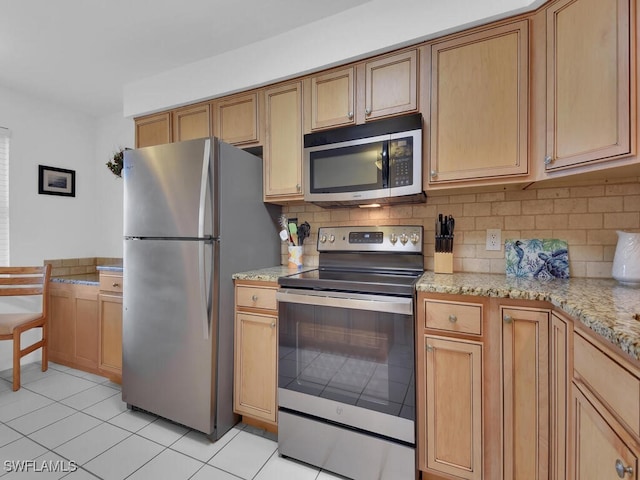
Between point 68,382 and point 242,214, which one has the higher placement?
point 242,214

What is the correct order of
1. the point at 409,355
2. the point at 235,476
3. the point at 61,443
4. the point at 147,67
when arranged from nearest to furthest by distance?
1. the point at 409,355
2. the point at 235,476
3. the point at 61,443
4. the point at 147,67

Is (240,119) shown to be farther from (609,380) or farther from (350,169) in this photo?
(609,380)

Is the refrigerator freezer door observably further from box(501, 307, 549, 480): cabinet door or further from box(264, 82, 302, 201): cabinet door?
box(501, 307, 549, 480): cabinet door

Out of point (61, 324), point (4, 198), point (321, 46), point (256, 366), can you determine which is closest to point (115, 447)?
point (256, 366)

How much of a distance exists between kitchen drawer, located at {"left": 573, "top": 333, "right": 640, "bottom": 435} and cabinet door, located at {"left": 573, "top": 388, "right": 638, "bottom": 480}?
54 millimetres

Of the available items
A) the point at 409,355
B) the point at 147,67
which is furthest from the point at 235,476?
the point at 147,67

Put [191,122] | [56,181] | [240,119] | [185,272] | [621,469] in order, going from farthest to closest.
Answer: [56,181] → [191,122] → [240,119] → [185,272] → [621,469]

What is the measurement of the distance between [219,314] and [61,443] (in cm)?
113

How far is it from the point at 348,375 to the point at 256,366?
0.59 m

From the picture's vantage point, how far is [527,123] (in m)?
1.46

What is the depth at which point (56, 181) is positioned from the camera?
305 centimetres

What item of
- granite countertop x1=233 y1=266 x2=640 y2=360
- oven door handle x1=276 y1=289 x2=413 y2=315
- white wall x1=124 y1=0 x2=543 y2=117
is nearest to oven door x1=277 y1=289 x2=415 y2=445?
oven door handle x1=276 y1=289 x2=413 y2=315

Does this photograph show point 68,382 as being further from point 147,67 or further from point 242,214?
point 147,67

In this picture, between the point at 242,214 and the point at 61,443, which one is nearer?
the point at 61,443
